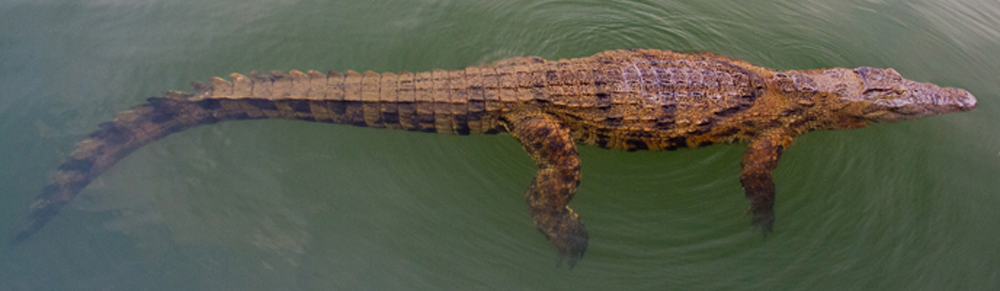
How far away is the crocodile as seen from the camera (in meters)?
4.19

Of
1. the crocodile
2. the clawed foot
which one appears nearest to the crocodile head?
the crocodile

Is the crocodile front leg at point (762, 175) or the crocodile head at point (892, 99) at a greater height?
the crocodile head at point (892, 99)

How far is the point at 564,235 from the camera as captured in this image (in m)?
4.19

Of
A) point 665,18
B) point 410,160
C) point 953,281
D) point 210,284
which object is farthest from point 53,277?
point 953,281

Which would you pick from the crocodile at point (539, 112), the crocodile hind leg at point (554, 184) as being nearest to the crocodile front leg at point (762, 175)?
the crocodile at point (539, 112)

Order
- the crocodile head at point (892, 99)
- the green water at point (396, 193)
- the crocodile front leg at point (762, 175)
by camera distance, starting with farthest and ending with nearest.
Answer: the crocodile head at point (892, 99) → the crocodile front leg at point (762, 175) → the green water at point (396, 193)

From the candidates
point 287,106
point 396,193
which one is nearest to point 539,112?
point 396,193

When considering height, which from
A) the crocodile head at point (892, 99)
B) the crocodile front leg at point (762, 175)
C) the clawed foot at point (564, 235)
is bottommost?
the clawed foot at point (564, 235)

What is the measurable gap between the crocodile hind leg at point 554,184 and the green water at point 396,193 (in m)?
0.17

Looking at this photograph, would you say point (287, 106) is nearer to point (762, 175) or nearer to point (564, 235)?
point (564, 235)

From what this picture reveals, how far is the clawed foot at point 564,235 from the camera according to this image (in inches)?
164

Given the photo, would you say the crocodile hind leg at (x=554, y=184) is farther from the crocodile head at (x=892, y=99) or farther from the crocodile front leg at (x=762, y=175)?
the crocodile head at (x=892, y=99)

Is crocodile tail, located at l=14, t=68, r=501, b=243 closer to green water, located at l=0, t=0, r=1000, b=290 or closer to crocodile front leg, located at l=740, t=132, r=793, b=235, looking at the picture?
green water, located at l=0, t=0, r=1000, b=290

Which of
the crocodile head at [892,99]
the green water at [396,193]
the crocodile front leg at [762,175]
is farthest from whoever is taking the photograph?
the crocodile head at [892,99]
